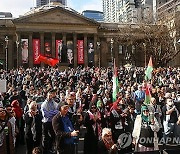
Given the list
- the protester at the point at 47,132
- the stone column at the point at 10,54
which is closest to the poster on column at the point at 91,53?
the stone column at the point at 10,54

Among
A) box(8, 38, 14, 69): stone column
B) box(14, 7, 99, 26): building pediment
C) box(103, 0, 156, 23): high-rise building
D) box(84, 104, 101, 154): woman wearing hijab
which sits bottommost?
box(84, 104, 101, 154): woman wearing hijab

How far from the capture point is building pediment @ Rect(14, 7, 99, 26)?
73.3 meters

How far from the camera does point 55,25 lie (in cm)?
7500

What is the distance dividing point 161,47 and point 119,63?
3034 centimetres

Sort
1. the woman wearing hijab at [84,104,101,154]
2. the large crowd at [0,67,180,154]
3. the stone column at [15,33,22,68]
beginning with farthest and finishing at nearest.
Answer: the stone column at [15,33,22,68] → the woman wearing hijab at [84,104,101,154] → the large crowd at [0,67,180,154]

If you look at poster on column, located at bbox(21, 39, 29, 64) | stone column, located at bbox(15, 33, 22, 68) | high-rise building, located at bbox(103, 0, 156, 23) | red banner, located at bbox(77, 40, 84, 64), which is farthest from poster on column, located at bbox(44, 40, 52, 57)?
high-rise building, located at bbox(103, 0, 156, 23)

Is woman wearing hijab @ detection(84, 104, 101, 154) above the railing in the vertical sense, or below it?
below

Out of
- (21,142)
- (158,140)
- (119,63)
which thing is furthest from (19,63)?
(158,140)

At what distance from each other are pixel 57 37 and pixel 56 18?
158 inches

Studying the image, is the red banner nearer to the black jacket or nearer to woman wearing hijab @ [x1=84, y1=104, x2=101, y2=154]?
woman wearing hijab @ [x1=84, y1=104, x2=101, y2=154]

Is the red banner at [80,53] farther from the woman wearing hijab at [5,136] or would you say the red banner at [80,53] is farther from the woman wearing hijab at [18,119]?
the woman wearing hijab at [5,136]

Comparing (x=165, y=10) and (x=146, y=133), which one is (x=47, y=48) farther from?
(x=146, y=133)

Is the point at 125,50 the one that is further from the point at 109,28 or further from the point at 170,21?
the point at 170,21

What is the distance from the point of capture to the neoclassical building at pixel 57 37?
237 ft
